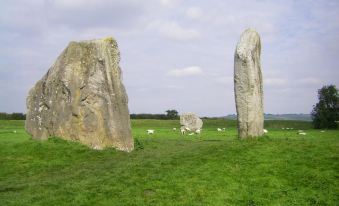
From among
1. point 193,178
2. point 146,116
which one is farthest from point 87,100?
point 146,116

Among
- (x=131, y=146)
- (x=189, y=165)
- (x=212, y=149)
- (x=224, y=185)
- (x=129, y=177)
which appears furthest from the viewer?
(x=131, y=146)

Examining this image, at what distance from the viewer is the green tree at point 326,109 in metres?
65.2

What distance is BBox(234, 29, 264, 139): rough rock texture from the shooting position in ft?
68.6

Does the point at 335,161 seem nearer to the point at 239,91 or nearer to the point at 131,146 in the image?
the point at 239,91

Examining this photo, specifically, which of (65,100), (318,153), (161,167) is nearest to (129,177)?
(161,167)

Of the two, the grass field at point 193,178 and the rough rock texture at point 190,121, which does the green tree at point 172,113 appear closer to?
the rough rock texture at point 190,121

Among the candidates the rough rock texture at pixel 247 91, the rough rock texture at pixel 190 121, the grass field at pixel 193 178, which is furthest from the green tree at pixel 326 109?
the grass field at pixel 193 178

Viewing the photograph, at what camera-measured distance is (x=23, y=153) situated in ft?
72.0

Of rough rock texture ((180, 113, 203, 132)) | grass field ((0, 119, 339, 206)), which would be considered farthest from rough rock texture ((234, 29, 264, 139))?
rough rock texture ((180, 113, 203, 132))

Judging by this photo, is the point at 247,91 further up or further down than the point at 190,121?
further up

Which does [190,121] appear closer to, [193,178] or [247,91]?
[247,91]

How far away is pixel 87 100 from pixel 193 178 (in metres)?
10.5

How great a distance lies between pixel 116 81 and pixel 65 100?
2.88m

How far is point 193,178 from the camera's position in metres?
15.0
